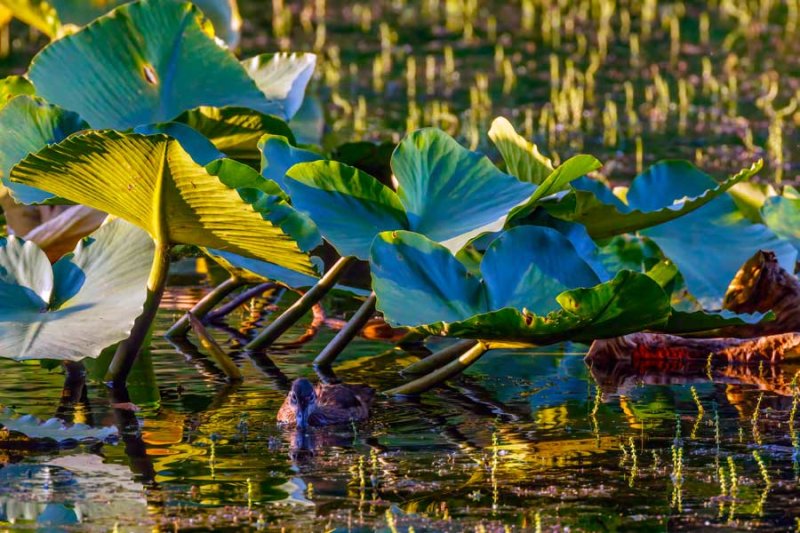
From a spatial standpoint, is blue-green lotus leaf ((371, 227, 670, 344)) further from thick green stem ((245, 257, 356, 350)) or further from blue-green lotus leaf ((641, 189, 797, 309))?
blue-green lotus leaf ((641, 189, 797, 309))

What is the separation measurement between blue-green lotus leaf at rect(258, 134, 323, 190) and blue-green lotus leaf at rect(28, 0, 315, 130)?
563 millimetres

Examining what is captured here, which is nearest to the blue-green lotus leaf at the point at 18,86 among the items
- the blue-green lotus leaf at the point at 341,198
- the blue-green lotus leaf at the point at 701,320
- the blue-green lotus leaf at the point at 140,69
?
the blue-green lotus leaf at the point at 140,69

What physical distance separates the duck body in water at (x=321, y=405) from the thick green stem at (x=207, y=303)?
0.74 metres

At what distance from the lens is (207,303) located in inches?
177

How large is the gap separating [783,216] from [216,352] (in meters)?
1.82

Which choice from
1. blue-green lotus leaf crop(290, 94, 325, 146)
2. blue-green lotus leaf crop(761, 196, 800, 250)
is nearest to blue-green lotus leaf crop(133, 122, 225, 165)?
blue-green lotus leaf crop(761, 196, 800, 250)

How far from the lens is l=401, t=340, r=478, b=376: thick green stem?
3896 mm

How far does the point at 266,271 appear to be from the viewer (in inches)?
155

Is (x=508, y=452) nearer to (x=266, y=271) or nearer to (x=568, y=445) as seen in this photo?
(x=568, y=445)

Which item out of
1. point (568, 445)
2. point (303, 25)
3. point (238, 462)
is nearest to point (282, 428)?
point (238, 462)

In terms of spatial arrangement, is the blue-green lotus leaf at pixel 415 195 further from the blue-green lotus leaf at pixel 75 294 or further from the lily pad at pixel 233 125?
the lily pad at pixel 233 125

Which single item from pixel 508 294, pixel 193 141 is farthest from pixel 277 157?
pixel 508 294

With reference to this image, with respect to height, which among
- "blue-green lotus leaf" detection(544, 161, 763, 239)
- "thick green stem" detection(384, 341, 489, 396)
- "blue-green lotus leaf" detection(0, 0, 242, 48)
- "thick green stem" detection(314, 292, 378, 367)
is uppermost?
"blue-green lotus leaf" detection(0, 0, 242, 48)

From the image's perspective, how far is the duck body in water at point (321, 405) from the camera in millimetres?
3561
